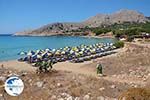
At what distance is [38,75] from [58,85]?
24.8 feet

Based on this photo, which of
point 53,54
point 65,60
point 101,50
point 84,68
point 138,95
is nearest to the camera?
point 138,95

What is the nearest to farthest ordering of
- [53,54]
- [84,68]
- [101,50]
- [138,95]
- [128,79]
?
[138,95] → [128,79] → [84,68] → [53,54] → [101,50]

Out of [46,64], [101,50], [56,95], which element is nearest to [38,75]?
[46,64]

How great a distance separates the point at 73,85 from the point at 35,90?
2.50m

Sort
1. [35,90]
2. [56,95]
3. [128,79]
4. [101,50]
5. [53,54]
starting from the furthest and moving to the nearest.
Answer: [101,50] < [53,54] < [128,79] < [35,90] < [56,95]

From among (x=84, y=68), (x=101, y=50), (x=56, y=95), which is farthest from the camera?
(x=101, y=50)

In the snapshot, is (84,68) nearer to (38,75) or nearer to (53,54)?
(38,75)

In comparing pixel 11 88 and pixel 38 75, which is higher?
pixel 11 88

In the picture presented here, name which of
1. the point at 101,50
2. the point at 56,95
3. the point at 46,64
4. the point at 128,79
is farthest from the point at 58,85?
the point at 101,50

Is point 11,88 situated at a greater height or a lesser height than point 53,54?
greater

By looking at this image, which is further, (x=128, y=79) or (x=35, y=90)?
(x=128, y=79)

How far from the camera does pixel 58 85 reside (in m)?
21.3

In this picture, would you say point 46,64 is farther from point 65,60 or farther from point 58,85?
point 65,60

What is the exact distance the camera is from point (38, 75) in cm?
2852
